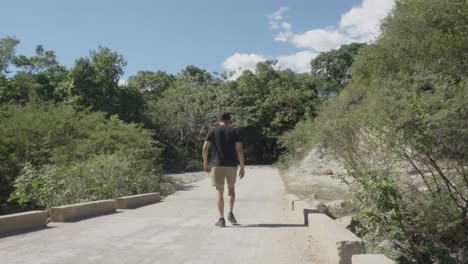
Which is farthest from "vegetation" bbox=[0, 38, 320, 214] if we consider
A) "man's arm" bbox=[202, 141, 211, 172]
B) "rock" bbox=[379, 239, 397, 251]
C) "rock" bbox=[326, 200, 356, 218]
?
"rock" bbox=[379, 239, 397, 251]

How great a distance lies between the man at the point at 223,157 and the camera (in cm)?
764

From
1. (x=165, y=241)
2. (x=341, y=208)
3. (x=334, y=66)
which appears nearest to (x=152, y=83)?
(x=334, y=66)

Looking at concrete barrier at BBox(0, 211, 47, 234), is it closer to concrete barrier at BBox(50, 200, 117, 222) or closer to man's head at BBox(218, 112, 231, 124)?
concrete barrier at BBox(50, 200, 117, 222)

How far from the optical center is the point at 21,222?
23.5 feet

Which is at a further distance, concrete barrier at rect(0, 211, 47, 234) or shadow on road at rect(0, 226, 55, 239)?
concrete barrier at rect(0, 211, 47, 234)

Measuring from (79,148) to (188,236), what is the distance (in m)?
10.4

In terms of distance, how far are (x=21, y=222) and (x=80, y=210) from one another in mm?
1422

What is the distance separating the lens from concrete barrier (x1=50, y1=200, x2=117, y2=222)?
26.2ft

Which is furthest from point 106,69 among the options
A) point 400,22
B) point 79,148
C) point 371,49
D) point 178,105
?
point 400,22

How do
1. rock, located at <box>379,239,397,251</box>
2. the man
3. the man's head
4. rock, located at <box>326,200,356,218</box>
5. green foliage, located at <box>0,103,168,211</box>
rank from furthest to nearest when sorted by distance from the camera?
green foliage, located at <box>0,103,168,211</box> → rock, located at <box>326,200,356,218</box> → the man's head → the man → rock, located at <box>379,239,397,251</box>

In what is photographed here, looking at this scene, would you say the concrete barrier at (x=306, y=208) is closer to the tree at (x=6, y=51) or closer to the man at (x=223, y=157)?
the man at (x=223, y=157)

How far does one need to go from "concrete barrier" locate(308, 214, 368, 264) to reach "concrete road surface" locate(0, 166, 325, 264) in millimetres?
190

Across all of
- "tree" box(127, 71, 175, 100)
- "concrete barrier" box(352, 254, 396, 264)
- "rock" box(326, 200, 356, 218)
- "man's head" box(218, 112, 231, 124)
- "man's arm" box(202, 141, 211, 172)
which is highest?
"tree" box(127, 71, 175, 100)

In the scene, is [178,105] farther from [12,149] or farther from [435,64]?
[435,64]
